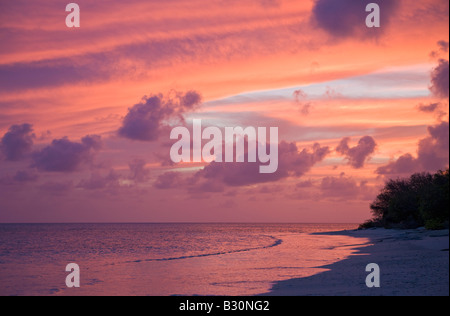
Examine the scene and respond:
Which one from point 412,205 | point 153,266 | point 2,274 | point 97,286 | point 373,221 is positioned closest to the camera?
point 97,286

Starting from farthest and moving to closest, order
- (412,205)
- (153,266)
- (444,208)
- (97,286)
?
(412,205)
(444,208)
(153,266)
(97,286)

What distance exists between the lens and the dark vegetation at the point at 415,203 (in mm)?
55316

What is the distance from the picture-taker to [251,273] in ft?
106

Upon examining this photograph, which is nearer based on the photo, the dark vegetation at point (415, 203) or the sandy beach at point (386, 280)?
the sandy beach at point (386, 280)

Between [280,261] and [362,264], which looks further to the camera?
[280,261]

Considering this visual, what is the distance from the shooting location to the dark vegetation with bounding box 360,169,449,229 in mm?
55316

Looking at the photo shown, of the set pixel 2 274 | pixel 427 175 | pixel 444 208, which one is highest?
pixel 427 175

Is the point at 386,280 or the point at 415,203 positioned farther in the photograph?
the point at 415,203

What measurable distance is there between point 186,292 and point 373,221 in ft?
311

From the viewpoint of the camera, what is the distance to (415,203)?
85.0 metres

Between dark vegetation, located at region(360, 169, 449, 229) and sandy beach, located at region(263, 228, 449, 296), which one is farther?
dark vegetation, located at region(360, 169, 449, 229)

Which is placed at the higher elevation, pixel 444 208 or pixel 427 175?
pixel 427 175
